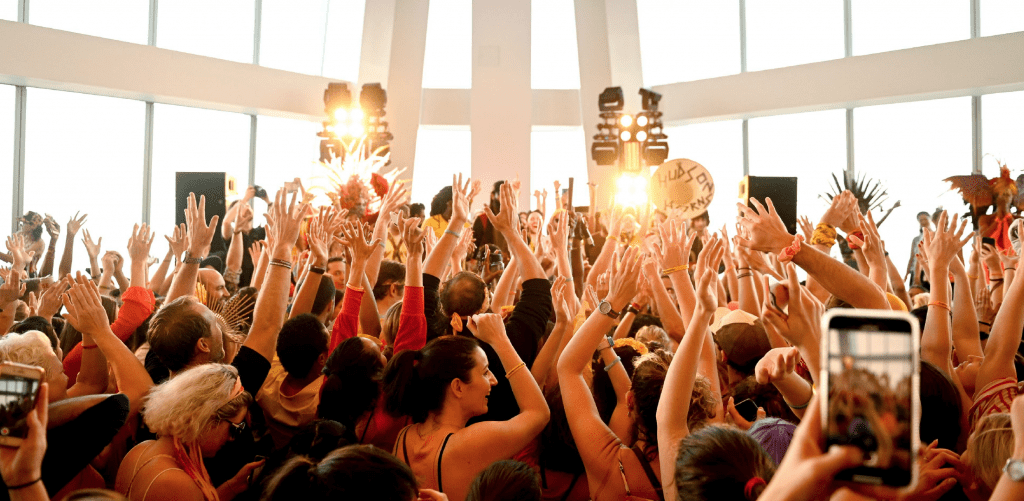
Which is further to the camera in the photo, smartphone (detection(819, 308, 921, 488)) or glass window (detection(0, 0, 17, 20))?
glass window (detection(0, 0, 17, 20))

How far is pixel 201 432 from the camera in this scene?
1.87 m

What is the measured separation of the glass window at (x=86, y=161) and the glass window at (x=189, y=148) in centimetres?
24

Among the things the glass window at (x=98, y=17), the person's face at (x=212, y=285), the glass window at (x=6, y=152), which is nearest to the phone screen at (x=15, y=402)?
the person's face at (x=212, y=285)

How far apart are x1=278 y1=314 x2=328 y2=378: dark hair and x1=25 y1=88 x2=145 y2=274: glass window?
8.63 metres

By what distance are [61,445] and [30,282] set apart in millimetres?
3785

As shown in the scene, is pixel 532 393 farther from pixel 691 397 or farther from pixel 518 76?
pixel 518 76

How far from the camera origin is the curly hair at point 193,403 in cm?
181

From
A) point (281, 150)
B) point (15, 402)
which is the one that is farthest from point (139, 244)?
point (281, 150)

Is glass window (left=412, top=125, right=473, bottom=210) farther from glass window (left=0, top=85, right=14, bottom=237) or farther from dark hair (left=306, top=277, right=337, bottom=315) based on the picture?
dark hair (left=306, top=277, right=337, bottom=315)

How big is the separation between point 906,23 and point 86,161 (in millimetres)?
11496

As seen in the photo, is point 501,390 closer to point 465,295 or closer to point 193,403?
point 465,295

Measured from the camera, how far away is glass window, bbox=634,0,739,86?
12.2 metres

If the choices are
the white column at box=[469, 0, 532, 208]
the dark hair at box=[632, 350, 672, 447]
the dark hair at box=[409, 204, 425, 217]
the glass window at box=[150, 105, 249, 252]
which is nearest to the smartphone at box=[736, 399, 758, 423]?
the dark hair at box=[632, 350, 672, 447]

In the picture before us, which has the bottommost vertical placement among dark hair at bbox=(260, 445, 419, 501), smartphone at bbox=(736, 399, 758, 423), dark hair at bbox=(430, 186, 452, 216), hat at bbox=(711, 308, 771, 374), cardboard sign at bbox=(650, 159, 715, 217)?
smartphone at bbox=(736, 399, 758, 423)
